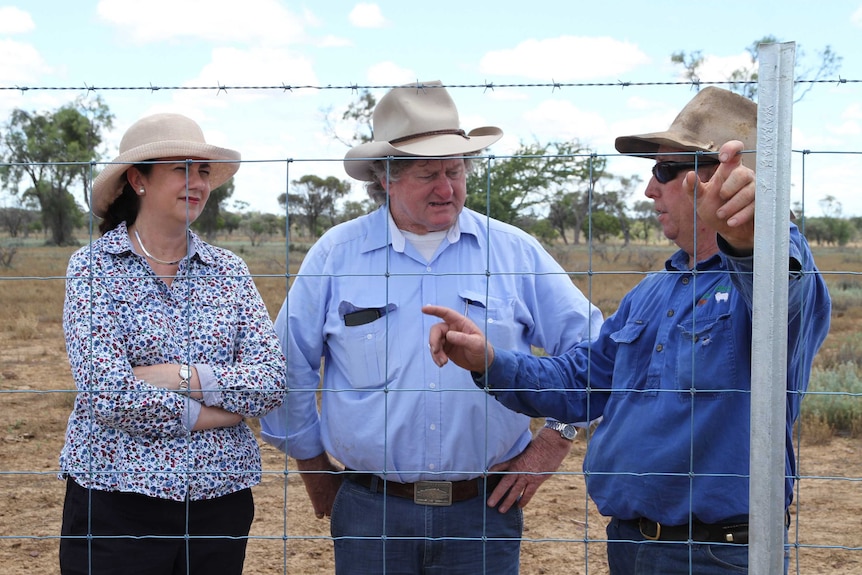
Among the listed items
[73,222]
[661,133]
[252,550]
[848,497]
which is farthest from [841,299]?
[73,222]

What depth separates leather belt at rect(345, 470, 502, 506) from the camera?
295cm

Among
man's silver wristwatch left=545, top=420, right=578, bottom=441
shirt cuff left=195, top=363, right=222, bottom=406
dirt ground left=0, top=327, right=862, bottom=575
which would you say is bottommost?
dirt ground left=0, top=327, right=862, bottom=575

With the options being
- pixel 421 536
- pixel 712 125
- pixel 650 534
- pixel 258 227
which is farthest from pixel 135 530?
pixel 258 227

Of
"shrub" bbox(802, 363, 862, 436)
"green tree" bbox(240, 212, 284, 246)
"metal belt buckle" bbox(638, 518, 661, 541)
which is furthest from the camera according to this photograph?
"green tree" bbox(240, 212, 284, 246)

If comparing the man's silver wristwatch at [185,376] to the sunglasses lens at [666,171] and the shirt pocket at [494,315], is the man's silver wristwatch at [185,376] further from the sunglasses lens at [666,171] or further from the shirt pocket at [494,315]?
the sunglasses lens at [666,171]

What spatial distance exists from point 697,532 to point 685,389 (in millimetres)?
370

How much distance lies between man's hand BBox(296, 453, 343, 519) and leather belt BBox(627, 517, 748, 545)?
1194mm

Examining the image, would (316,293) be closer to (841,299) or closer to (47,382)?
(47,382)

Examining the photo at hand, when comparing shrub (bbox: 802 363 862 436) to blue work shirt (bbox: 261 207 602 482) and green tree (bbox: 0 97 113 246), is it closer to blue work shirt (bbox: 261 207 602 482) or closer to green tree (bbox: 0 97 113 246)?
blue work shirt (bbox: 261 207 602 482)

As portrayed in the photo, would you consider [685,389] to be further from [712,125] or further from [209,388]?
[209,388]

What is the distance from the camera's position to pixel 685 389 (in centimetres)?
241

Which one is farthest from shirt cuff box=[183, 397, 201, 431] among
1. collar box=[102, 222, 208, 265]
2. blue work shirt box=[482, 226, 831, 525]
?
blue work shirt box=[482, 226, 831, 525]

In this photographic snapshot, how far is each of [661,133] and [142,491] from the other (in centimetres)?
178

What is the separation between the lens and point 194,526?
276cm
